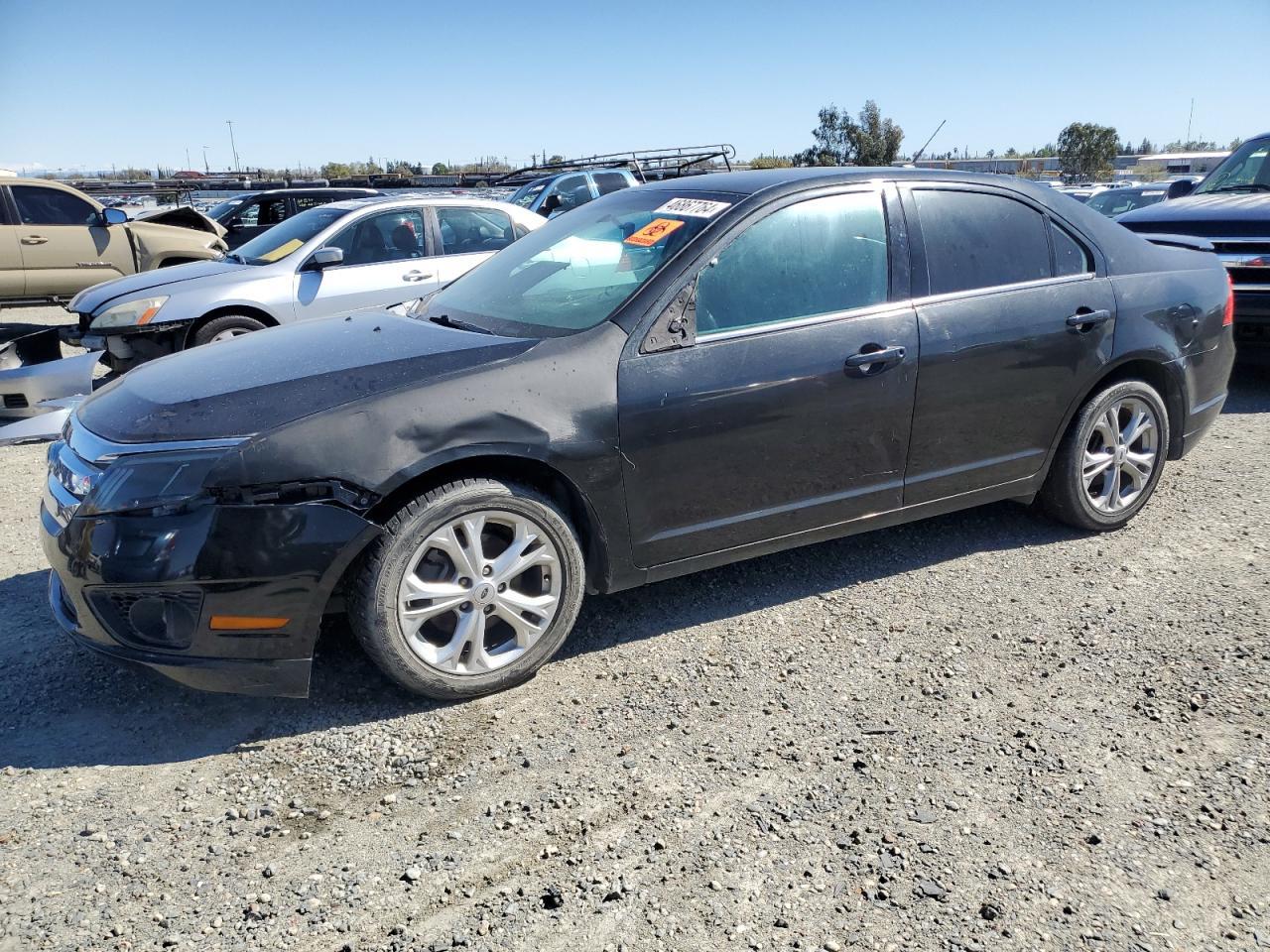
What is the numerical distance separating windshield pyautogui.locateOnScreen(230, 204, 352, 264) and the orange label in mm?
4912

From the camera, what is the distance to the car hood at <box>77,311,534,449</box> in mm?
3074

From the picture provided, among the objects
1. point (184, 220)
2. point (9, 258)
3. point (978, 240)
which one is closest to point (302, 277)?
point (978, 240)

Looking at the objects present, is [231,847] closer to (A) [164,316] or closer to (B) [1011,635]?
(B) [1011,635]

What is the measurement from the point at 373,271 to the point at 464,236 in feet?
2.85

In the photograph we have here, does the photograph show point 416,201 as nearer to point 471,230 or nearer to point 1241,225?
point 471,230

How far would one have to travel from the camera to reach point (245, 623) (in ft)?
9.76

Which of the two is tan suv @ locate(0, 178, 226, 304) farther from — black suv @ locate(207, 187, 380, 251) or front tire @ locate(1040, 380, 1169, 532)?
front tire @ locate(1040, 380, 1169, 532)

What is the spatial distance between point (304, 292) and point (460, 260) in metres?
1.29

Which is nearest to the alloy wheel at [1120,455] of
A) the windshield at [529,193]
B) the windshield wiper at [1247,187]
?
the windshield wiper at [1247,187]

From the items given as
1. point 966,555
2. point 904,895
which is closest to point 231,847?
point 904,895

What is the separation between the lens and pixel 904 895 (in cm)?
240

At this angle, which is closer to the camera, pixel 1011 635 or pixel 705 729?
pixel 705 729

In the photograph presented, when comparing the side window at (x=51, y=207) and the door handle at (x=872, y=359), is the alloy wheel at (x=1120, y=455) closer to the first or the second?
the door handle at (x=872, y=359)

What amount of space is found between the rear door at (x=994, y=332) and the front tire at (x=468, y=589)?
5.26 feet
